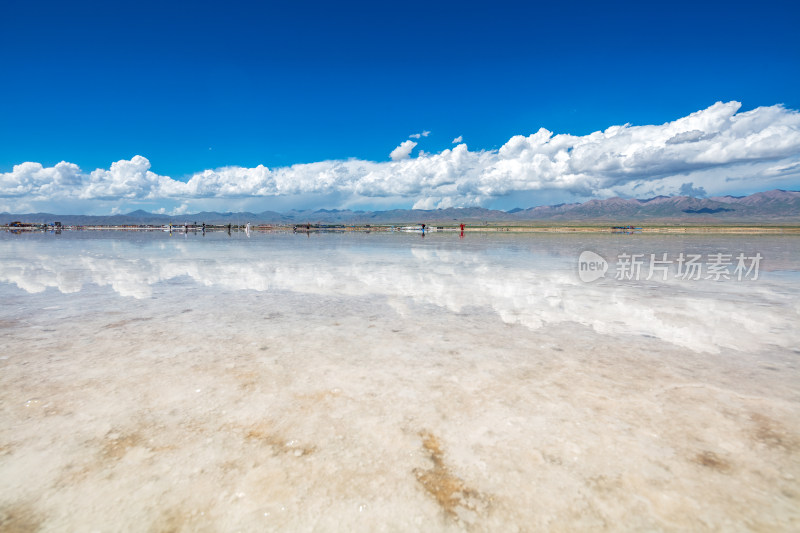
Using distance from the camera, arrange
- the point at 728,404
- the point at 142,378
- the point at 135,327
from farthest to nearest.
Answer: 1. the point at 135,327
2. the point at 142,378
3. the point at 728,404

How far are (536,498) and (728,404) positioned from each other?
113 inches

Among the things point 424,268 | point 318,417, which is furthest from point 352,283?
point 318,417

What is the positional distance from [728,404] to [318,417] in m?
4.30

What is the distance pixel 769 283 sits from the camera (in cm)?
1202

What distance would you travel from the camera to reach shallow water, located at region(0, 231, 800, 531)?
2.67 m

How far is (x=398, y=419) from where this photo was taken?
12.5 feet

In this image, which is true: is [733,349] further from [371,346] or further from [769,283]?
[769,283]

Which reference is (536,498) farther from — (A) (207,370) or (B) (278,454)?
(A) (207,370)

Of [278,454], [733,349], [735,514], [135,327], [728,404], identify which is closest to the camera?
[735,514]

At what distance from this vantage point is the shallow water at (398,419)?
267 cm

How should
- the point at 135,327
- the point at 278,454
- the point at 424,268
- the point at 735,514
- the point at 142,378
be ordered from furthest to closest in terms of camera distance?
the point at 424,268 → the point at 135,327 → the point at 142,378 → the point at 278,454 → the point at 735,514

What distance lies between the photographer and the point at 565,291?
10.6 metres

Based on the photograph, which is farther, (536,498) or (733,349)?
(733,349)

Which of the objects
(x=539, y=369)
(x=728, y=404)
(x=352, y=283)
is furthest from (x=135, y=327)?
(x=728, y=404)
